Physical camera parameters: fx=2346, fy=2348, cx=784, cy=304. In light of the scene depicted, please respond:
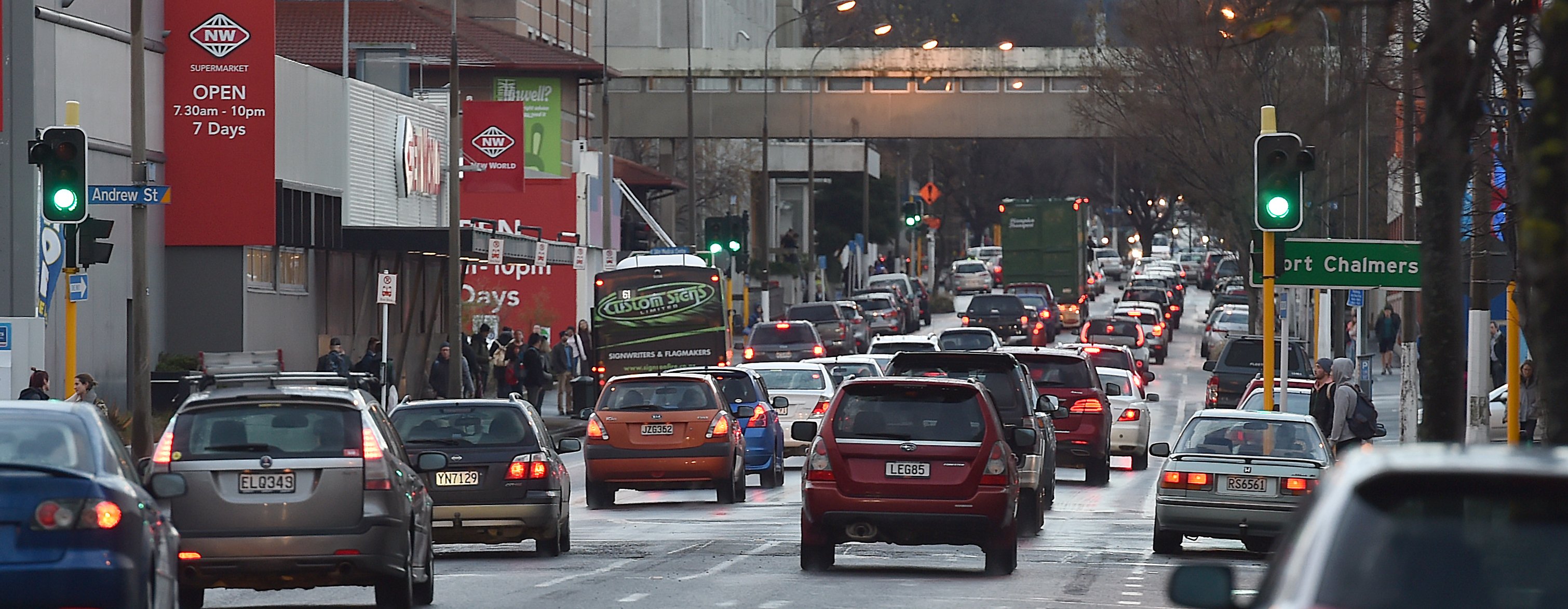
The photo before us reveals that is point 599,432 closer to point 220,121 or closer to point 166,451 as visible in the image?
point 166,451

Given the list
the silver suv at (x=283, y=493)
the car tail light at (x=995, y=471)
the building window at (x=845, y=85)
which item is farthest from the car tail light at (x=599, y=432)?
the building window at (x=845, y=85)

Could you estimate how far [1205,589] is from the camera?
6.00m

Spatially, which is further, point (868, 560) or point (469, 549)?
point (469, 549)

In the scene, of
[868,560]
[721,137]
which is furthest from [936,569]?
[721,137]

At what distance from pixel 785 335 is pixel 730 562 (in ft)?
109

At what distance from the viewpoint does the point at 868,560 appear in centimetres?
1853

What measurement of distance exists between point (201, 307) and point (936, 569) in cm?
2259

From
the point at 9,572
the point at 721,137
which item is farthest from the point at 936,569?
the point at 721,137

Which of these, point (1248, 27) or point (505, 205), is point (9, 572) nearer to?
point (1248, 27)

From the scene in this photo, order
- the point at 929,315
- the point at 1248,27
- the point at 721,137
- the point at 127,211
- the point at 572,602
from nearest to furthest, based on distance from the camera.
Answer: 1. the point at 1248,27
2. the point at 572,602
3. the point at 127,211
4. the point at 721,137
5. the point at 929,315

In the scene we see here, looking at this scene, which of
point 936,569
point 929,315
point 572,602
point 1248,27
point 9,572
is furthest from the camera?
point 929,315

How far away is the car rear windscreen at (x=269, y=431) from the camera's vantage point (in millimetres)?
13078

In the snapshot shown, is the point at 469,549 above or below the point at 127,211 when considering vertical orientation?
below

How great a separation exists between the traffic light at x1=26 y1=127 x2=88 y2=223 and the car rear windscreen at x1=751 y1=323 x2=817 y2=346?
100 ft
